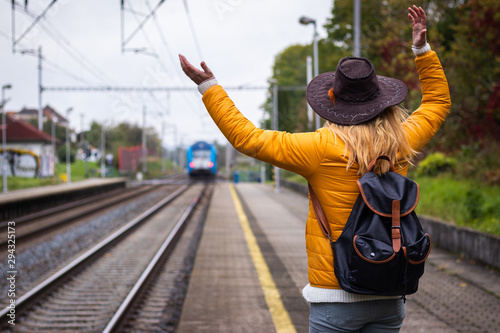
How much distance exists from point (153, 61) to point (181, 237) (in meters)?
10.1

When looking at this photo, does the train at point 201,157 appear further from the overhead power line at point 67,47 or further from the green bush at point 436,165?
the green bush at point 436,165

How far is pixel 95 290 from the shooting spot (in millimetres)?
6668

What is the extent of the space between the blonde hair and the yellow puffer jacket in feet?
0.10

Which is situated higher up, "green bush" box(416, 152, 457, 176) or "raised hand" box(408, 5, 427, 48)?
"raised hand" box(408, 5, 427, 48)

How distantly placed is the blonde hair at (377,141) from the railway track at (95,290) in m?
3.83

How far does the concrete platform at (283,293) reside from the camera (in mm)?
4891

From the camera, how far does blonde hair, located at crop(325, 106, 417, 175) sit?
1866 millimetres

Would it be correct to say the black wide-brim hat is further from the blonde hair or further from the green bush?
the green bush

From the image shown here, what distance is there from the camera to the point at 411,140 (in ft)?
6.64

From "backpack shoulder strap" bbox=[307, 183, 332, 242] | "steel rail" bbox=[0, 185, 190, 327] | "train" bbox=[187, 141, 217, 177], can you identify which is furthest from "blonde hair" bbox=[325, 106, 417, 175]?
"train" bbox=[187, 141, 217, 177]

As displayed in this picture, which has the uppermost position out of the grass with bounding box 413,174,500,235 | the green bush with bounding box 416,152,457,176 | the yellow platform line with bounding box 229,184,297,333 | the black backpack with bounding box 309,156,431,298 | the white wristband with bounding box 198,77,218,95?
the white wristband with bounding box 198,77,218,95

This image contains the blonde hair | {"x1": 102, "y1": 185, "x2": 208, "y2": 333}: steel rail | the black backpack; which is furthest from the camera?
{"x1": 102, "y1": 185, "x2": 208, "y2": 333}: steel rail

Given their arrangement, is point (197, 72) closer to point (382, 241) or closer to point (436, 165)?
point (382, 241)

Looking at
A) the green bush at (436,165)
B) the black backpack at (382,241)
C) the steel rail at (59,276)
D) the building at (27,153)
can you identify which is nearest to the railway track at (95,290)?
the steel rail at (59,276)
